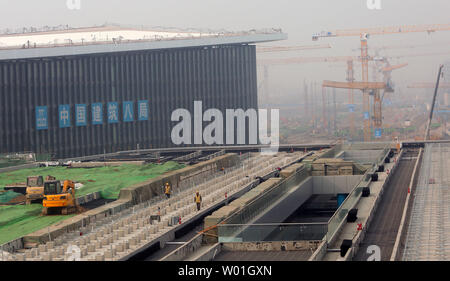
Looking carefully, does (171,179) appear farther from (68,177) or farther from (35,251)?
(35,251)

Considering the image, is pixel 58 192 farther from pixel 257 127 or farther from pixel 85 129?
pixel 257 127

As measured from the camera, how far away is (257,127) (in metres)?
86.2

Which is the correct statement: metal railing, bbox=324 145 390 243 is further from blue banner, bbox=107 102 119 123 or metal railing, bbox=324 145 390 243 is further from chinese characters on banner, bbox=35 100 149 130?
blue banner, bbox=107 102 119 123

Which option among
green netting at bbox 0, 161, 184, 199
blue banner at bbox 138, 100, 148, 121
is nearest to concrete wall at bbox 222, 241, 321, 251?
green netting at bbox 0, 161, 184, 199

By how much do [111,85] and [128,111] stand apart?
3.83 m

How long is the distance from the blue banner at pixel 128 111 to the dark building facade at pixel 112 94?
0.11 metres

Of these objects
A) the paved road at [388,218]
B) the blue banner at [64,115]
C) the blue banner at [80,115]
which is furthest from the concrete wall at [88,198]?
the blue banner at [80,115]

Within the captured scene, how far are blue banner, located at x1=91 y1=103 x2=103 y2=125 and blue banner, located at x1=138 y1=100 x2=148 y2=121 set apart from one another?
593cm

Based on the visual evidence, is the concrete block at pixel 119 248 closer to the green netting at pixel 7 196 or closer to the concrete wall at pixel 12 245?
the concrete wall at pixel 12 245

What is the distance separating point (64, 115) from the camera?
69.2 meters

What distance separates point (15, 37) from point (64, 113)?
1232 cm

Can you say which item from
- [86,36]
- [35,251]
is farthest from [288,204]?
[86,36]

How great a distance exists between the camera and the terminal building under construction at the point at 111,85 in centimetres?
6525
